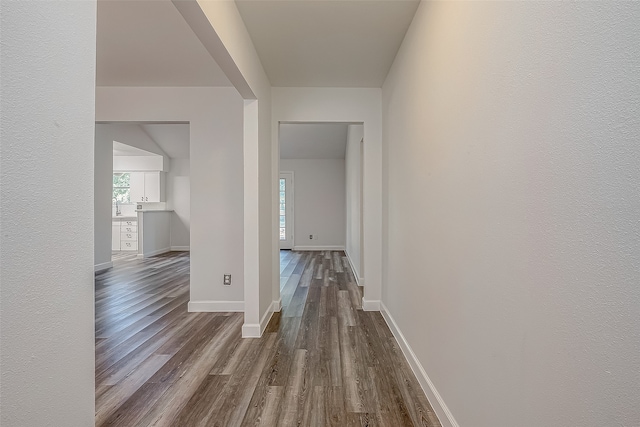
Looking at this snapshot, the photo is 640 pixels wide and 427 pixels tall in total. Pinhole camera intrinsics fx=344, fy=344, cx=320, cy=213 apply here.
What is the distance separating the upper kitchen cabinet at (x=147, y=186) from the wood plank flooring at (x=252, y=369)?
517 cm

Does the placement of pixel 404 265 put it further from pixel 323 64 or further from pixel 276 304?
pixel 323 64

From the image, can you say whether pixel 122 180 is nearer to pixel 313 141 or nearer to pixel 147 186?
pixel 147 186

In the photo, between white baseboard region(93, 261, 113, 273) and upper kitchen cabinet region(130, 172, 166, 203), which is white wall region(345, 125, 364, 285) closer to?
white baseboard region(93, 261, 113, 273)

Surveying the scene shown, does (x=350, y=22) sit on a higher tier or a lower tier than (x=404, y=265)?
higher

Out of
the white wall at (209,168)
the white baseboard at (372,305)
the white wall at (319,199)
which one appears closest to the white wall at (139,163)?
the white wall at (319,199)

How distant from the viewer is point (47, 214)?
2.24 feet

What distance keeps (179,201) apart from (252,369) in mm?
7523

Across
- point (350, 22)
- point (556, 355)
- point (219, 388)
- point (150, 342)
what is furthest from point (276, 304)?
point (556, 355)

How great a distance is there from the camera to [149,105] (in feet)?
11.5

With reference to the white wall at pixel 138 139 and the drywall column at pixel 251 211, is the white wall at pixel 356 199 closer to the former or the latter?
the drywall column at pixel 251 211

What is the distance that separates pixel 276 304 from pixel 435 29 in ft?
9.10

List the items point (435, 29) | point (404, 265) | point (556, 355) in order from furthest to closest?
1. point (404, 265)
2. point (435, 29)
3. point (556, 355)

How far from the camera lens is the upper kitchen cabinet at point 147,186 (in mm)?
8570

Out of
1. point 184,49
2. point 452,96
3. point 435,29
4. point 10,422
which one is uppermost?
point 184,49
